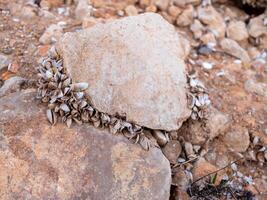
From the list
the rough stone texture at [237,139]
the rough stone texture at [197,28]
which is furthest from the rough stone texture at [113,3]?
the rough stone texture at [237,139]

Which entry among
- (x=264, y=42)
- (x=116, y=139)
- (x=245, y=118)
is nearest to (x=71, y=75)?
(x=116, y=139)

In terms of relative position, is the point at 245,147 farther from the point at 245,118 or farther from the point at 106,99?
the point at 106,99

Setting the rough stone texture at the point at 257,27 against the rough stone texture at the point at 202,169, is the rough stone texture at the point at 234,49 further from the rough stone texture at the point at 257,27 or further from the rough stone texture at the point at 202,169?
the rough stone texture at the point at 202,169

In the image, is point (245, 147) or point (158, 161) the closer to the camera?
point (158, 161)

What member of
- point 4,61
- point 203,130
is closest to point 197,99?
point 203,130

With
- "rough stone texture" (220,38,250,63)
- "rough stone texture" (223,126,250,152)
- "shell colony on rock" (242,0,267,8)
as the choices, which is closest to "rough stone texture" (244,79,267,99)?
"rough stone texture" (220,38,250,63)

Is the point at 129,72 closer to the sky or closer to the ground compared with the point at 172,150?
closer to the sky

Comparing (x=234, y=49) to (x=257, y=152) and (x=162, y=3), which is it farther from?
(x=257, y=152)
